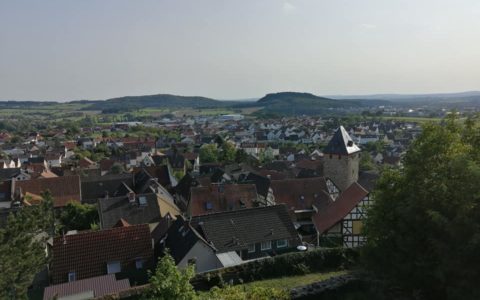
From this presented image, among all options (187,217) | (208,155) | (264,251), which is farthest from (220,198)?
(208,155)

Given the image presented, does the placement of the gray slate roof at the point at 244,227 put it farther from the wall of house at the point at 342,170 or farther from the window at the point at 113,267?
the wall of house at the point at 342,170

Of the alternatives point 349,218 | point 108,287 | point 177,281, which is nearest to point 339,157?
point 349,218

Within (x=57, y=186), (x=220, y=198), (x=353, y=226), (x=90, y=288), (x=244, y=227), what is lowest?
(x=57, y=186)

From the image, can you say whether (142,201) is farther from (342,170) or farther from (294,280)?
(342,170)

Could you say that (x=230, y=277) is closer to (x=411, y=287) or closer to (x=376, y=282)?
(x=376, y=282)

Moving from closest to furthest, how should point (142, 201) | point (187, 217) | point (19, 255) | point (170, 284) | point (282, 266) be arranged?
point (170, 284) → point (19, 255) → point (282, 266) → point (142, 201) → point (187, 217)
